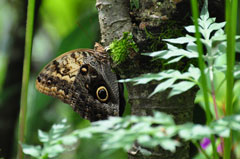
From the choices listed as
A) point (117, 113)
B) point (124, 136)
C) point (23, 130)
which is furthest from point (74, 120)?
point (124, 136)

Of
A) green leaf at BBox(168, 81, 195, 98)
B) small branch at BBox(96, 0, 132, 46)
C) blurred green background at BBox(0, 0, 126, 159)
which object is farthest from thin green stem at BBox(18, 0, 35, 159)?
blurred green background at BBox(0, 0, 126, 159)

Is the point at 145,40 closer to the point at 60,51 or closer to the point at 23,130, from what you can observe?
the point at 23,130

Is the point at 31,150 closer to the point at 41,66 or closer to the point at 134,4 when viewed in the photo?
the point at 134,4

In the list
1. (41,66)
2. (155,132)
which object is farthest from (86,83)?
(41,66)

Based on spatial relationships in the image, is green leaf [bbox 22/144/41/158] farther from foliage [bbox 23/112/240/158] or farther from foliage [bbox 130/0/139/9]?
foliage [bbox 130/0/139/9]

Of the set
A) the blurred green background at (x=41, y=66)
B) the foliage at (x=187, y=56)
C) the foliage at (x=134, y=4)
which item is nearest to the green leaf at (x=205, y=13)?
the foliage at (x=187, y=56)

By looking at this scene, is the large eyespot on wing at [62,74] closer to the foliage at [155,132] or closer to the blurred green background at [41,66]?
the blurred green background at [41,66]
